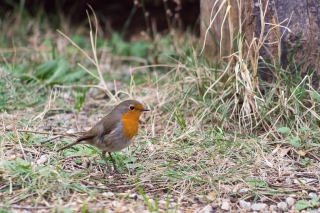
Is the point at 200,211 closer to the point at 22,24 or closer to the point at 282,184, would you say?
the point at 282,184

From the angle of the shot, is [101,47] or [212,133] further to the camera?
[101,47]

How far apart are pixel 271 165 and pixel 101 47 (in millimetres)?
3848

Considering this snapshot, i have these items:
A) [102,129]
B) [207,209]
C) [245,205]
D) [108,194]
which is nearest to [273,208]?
[245,205]

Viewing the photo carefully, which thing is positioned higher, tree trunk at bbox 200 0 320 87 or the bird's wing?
tree trunk at bbox 200 0 320 87

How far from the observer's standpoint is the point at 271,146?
4832mm

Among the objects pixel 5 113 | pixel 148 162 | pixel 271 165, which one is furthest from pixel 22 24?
pixel 271 165

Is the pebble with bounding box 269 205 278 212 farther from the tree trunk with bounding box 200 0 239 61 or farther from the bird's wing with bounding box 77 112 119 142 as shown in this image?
the tree trunk with bounding box 200 0 239 61

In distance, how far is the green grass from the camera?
389 cm

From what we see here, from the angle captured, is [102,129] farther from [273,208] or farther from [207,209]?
[273,208]

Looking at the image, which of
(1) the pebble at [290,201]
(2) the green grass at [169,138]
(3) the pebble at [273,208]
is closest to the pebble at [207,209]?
(2) the green grass at [169,138]

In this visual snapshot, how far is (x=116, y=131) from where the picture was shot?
448 centimetres

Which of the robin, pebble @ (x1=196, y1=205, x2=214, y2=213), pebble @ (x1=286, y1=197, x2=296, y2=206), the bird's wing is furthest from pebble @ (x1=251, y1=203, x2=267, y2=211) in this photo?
the bird's wing

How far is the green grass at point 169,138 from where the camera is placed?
12.8ft

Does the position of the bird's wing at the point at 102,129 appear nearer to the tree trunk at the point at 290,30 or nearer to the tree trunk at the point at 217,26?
the tree trunk at the point at 290,30
